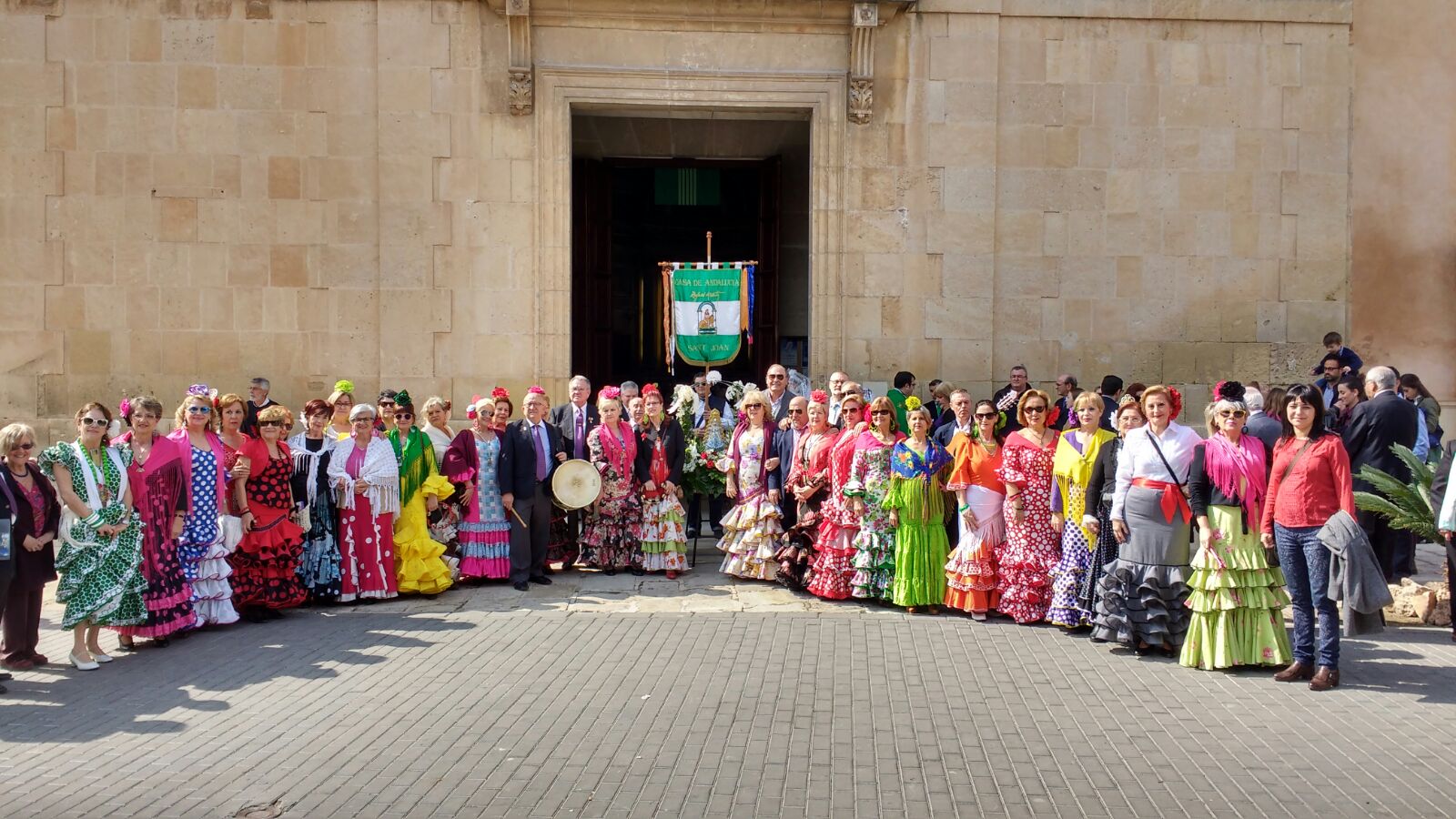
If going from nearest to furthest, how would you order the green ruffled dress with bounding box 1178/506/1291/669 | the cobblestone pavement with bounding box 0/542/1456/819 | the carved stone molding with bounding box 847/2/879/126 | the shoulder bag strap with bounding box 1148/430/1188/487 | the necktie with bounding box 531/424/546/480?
the cobblestone pavement with bounding box 0/542/1456/819
the green ruffled dress with bounding box 1178/506/1291/669
the shoulder bag strap with bounding box 1148/430/1188/487
the necktie with bounding box 531/424/546/480
the carved stone molding with bounding box 847/2/879/126

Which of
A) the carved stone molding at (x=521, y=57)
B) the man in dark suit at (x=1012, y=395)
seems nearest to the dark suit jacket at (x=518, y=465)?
the carved stone molding at (x=521, y=57)

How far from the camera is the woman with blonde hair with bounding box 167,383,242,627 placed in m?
8.32

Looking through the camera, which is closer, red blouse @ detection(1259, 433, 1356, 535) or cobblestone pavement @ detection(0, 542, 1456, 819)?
cobblestone pavement @ detection(0, 542, 1456, 819)

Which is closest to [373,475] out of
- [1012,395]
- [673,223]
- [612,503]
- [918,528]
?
[612,503]

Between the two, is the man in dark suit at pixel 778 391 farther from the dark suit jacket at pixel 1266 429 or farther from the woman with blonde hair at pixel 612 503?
the dark suit jacket at pixel 1266 429

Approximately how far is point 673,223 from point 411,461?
10.2 metres

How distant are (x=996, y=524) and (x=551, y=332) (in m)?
5.97

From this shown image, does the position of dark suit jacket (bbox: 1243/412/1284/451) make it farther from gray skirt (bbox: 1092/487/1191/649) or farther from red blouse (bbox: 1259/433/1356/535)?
red blouse (bbox: 1259/433/1356/535)

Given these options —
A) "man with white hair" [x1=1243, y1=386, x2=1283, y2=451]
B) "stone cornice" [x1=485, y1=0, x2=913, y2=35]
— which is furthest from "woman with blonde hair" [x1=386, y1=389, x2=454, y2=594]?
"man with white hair" [x1=1243, y1=386, x2=1283, y2=451]

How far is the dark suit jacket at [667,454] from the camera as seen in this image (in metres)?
10.7

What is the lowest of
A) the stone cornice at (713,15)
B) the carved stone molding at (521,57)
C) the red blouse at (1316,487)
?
the red blouse at (1316,487)

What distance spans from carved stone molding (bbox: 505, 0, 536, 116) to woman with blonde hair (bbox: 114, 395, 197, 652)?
5.95 metres

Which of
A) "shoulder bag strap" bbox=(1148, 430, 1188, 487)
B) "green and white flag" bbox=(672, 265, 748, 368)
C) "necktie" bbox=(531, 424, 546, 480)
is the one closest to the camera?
"shoulder bag strap" bbox=(1148, 430, 1188, 487)

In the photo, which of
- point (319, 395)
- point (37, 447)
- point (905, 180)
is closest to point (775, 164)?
point (905, 180)
